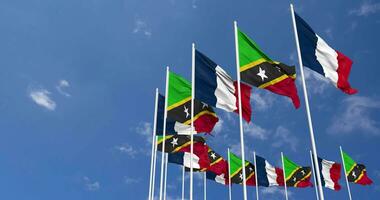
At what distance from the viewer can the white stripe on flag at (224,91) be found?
17.5 meters

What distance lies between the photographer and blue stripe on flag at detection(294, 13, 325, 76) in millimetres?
15508

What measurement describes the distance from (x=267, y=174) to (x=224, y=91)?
71.2ft

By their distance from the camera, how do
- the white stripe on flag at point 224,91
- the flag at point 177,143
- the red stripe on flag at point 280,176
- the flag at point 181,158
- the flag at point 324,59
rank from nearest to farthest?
the flag at point 324,59 < the white stripe on flag at point 224,91 < the flag at point 177,143 < the flag at point 181,158 < the red stripe on flag at point 280,176

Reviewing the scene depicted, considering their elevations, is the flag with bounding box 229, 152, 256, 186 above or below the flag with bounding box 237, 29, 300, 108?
above

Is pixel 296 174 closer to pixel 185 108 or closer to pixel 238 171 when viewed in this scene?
pixel 238 171

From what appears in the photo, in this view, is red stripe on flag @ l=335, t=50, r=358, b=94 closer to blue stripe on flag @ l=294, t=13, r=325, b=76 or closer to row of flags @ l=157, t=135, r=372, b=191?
blue stripe on flag @ l=294, t=13, r=325, b=76

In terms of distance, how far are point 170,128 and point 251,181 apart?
57.0ft

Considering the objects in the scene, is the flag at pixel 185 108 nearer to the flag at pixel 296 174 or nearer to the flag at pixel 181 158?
the flag at pixel 181 158

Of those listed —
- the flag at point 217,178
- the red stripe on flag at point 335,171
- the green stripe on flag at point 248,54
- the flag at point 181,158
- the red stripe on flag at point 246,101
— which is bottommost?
the red stripe on flag at point 246,101

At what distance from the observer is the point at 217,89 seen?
17.7 meters

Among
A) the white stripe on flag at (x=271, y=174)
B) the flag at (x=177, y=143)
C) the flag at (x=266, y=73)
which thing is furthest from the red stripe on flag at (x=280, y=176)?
the flag at (x=266, y=73)

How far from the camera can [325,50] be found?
15641mm

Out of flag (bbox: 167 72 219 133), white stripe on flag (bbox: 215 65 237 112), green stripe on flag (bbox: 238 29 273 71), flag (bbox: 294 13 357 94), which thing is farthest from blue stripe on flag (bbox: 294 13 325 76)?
flag (bbox: 167 72 219 133)

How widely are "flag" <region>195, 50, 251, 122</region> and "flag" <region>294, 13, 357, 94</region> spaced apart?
3.19 m
